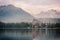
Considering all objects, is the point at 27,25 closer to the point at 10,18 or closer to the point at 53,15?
the point at 10,18

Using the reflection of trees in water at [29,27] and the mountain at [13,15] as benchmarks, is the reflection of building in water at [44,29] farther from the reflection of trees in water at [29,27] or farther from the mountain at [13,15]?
the mountain at [13,15]

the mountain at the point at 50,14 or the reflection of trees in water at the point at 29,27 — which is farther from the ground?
the mountain at the point at 50,14

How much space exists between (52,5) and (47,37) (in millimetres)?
498

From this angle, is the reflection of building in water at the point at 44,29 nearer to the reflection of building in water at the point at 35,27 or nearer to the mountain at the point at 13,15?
the reflection of building in water at the point at 35,27

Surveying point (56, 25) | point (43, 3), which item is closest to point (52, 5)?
point (43, 3)

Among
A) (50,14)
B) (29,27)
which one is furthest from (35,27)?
(50,14)

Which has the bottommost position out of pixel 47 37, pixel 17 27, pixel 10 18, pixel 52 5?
pixel 47 37

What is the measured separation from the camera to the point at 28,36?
220cm

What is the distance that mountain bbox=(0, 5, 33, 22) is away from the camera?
2.21 m

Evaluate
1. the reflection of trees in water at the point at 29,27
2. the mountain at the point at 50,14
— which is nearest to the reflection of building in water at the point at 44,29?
the reflection of trees in water at the point at 29,27

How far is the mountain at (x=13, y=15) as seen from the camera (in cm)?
221

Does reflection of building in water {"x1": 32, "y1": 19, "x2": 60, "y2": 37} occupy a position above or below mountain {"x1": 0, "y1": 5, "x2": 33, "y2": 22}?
below

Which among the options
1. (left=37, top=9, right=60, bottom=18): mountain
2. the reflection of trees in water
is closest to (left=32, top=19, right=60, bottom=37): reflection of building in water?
the reflection of trees in water

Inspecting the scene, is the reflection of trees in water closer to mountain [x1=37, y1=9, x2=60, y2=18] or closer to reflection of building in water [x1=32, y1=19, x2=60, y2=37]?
reflection of building in water [x1=32, y1=19, x2=60, y2=37]
